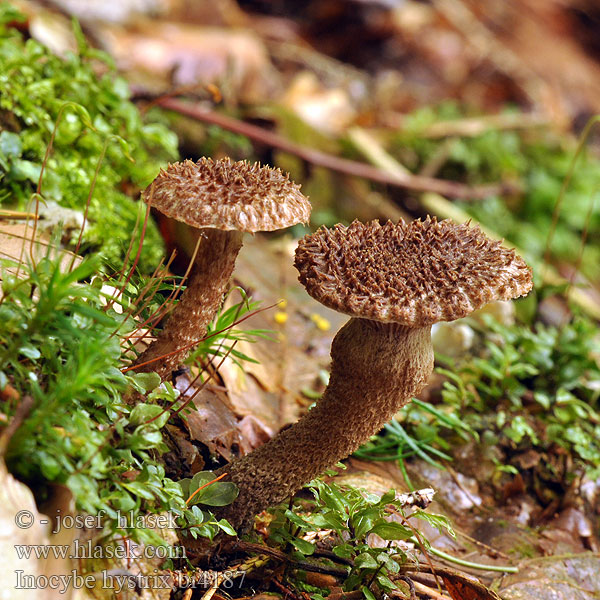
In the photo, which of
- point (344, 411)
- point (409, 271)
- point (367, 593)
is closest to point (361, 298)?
point (409, 271)

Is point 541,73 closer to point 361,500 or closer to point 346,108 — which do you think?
point 346,108

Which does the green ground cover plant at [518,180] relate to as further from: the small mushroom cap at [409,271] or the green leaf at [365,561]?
the green leaf at [365,561]

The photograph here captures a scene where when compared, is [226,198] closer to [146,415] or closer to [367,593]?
[146,415]

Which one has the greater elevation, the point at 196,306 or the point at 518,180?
the point at 196,306

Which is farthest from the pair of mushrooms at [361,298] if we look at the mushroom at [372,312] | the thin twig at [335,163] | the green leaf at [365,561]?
the thin twig at [335,163]

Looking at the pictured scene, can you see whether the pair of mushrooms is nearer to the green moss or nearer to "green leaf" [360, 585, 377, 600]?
"green leaf" [360, 585, 377, 600]

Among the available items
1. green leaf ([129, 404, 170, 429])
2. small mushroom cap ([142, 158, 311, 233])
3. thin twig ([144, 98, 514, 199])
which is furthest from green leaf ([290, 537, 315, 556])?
thin twig ([144, 98, 514, 199])
